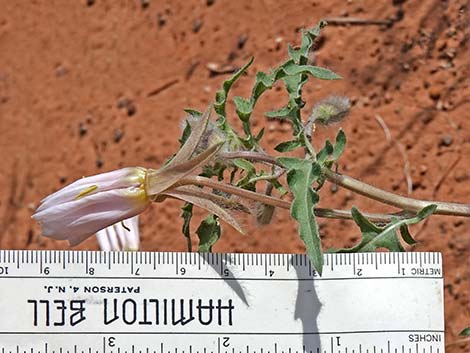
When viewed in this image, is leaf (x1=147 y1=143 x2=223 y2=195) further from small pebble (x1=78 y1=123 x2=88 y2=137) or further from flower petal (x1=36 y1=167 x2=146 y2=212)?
small pebble (x1=78 y1=123 x2=88 y2=137)

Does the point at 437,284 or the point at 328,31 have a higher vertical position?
the point at 328,31

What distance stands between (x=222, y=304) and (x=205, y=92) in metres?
1.78

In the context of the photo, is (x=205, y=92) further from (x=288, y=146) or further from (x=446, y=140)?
(x=288, y=146)

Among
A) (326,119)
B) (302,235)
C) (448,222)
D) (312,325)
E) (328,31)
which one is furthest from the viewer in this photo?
(328,31)

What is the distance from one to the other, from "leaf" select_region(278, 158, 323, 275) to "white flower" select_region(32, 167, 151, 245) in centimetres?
42

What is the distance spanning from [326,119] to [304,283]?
1.64ft

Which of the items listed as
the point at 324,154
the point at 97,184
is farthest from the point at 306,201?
the point at 97,184

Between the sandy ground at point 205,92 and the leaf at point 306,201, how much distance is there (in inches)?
54.6

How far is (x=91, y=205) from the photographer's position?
84.3 inches

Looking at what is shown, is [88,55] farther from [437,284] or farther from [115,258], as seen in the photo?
[437,284]

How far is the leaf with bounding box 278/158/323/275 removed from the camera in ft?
6.31

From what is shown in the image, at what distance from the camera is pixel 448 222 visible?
3.37m

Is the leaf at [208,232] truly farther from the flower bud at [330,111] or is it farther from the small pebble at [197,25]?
the small pebble at [197,25]

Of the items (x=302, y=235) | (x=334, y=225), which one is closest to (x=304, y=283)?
(x=302, y=235)
